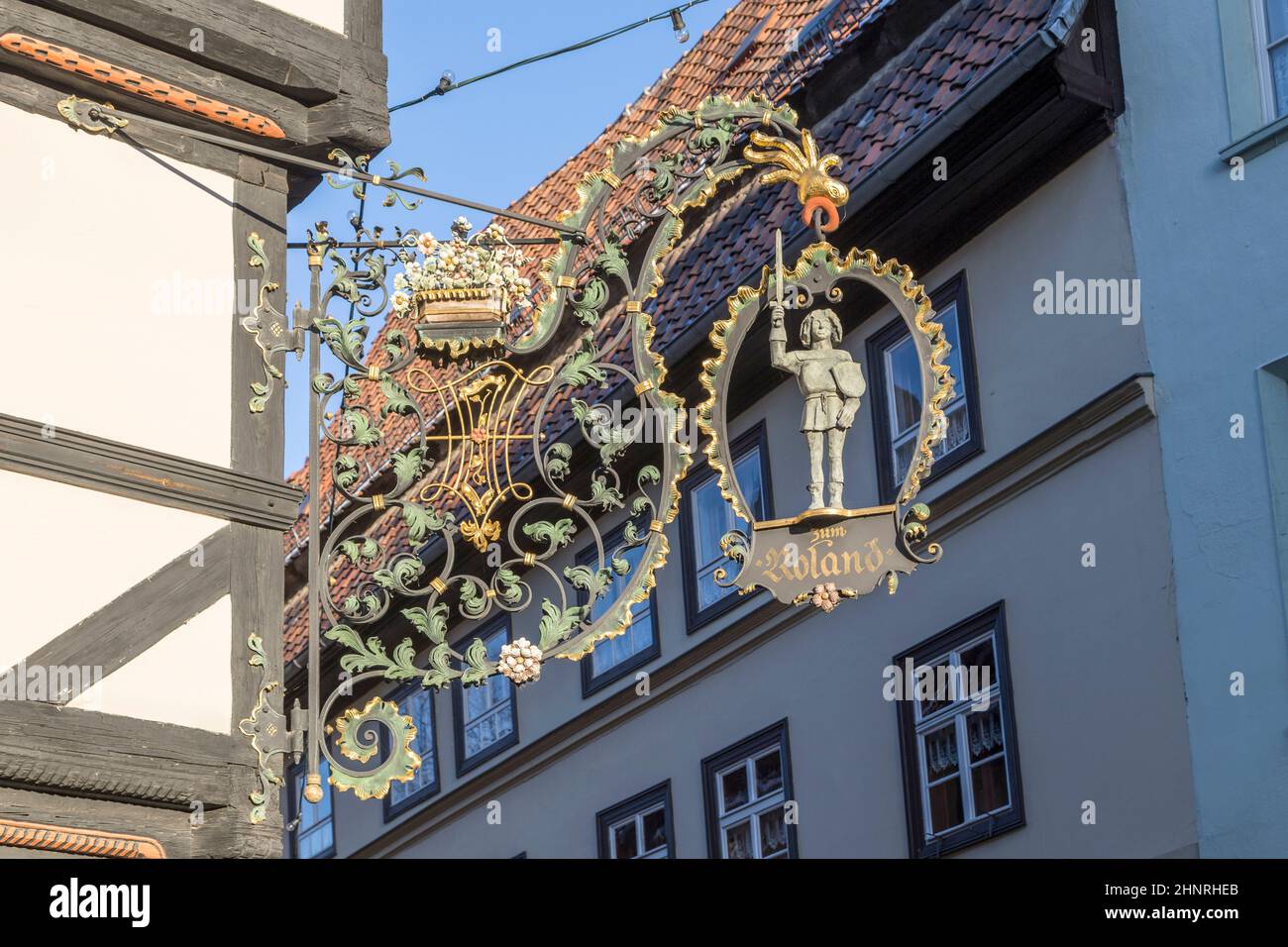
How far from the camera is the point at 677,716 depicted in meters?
18.7

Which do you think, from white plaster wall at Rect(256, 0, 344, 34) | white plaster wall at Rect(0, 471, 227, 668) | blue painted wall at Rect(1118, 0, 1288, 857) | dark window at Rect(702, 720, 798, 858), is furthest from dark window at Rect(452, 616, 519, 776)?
white plaster wall at Rect(0, 471, 227, 668)

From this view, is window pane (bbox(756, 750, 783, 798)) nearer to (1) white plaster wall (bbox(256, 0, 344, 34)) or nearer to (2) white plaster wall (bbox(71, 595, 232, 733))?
(1) white plaster wall (bbox(256, 0, 344, 34))

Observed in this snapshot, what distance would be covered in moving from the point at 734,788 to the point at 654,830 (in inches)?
46.0

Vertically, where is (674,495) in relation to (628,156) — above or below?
below

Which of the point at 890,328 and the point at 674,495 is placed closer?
the point at 674,495

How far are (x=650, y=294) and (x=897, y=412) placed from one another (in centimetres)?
824

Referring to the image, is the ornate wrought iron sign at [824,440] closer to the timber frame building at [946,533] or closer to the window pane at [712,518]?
the timber frame building at [946,533]

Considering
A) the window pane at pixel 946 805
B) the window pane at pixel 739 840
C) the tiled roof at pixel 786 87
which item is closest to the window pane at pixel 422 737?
the tiled roof at pixel 786 87

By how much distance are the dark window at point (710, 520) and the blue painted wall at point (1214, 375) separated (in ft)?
15.2

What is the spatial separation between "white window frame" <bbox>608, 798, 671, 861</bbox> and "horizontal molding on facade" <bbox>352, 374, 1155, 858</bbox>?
32.1 inches

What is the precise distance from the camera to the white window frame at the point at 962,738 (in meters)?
15.1
